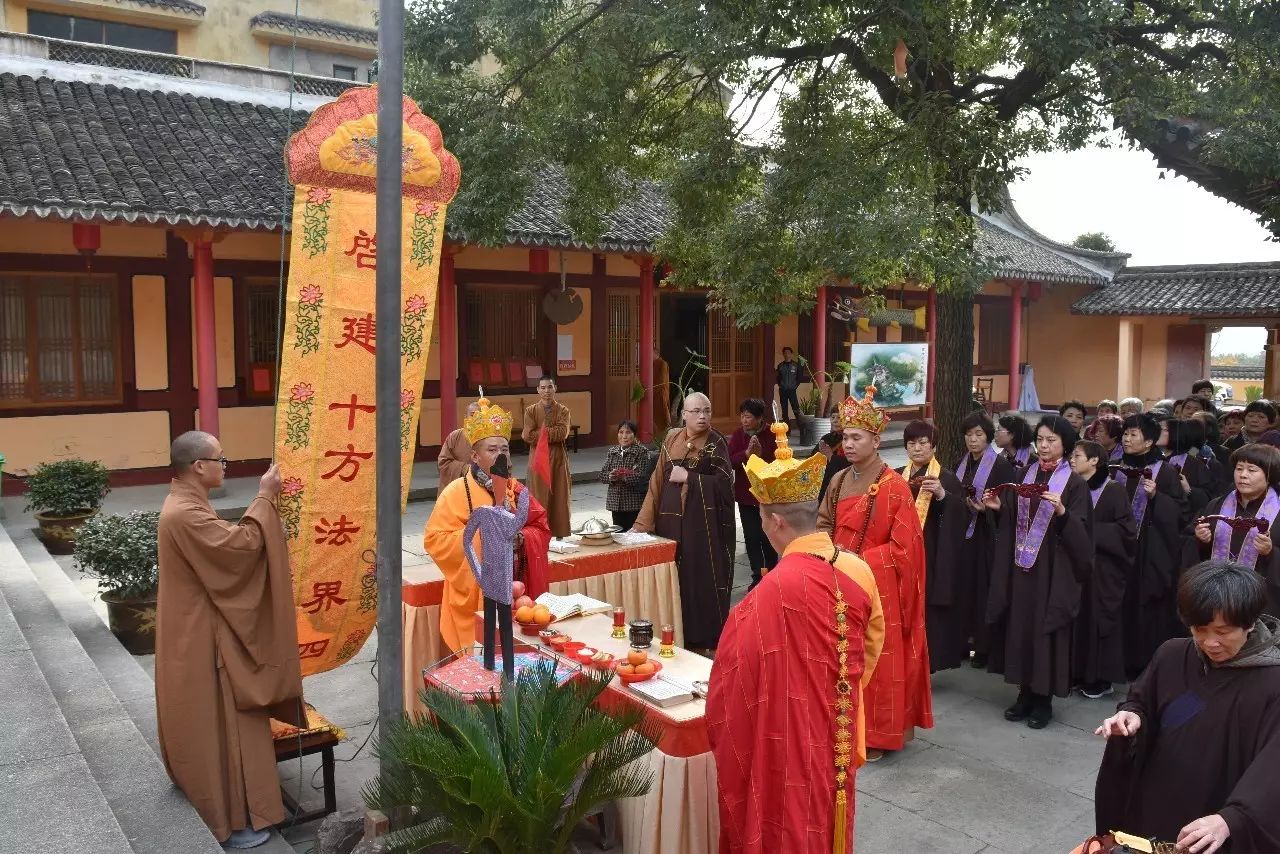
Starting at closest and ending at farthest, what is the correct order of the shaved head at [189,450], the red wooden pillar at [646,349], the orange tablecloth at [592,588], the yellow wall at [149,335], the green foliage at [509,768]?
1. the green foliage at [509,768]
2. the shaved head at [189,450]
3. the orange tablecloth at [592,588]
4. the yellow wall at [149,335]
5. the red wooden pillar at [646,349]

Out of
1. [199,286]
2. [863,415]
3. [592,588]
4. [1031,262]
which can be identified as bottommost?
[592,588]

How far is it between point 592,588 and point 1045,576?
2.53m

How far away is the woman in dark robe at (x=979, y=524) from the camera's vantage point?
19.0ft

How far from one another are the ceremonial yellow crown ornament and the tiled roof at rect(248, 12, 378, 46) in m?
19.8

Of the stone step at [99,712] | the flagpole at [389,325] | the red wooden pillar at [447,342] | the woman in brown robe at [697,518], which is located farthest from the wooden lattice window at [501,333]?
the flagpole at [389,325]

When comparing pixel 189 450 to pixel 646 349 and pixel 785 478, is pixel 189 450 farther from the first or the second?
pixel 646 349

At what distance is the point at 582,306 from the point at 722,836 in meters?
12.4

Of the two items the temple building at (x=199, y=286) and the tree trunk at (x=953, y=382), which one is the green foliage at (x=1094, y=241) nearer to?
the temple building at (x=199, y=286)

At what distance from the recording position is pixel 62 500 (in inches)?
340

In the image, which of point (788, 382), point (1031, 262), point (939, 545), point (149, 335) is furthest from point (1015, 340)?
point (939, 545)

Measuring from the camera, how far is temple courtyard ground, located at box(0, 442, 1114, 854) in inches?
163

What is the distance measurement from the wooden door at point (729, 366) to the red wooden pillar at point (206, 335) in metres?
8.85

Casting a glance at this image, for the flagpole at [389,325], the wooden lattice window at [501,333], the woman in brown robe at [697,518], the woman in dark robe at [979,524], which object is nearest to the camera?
the flagpole at [389,325]

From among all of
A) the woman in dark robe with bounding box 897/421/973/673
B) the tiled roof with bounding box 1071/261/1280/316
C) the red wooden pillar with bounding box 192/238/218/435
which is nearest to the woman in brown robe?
the woman in dark robe with bounding box 897/421/973/673
